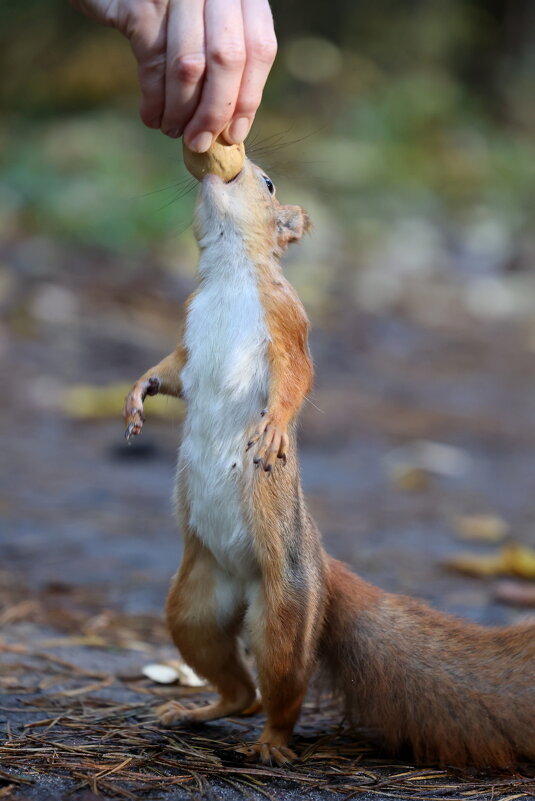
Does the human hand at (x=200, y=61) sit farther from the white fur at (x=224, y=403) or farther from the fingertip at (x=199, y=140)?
the white fur at (x=224, y=403)

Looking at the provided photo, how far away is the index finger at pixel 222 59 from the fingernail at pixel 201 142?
0.19 feet

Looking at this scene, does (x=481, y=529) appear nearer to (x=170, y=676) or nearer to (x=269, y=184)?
(x=170, y=676)

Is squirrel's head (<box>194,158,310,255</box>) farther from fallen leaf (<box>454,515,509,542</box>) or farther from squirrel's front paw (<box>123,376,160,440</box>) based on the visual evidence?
fallen leaf (<box>454,515,509,542</box>)

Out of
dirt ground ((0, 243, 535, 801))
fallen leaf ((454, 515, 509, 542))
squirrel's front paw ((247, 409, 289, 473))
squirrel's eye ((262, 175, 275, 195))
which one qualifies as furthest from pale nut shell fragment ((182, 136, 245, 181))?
fallen leaf ((454, 515, 509, 542))

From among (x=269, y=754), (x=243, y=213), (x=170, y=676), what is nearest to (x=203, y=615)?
(x=269, y=754)

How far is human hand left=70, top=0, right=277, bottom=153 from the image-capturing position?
251 centimetres

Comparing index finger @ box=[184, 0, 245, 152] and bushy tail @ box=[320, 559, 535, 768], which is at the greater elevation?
index finger @ box=[184, 0, 245, 152]

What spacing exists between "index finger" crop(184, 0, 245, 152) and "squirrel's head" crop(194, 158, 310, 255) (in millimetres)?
291

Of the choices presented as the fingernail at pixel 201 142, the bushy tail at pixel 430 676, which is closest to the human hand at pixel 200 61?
the fingernail at pixel 201 142

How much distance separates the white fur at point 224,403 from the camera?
2.71 m

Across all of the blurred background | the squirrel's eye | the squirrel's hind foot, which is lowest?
the squirrel's hind foot

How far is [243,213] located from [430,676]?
1.30 meters

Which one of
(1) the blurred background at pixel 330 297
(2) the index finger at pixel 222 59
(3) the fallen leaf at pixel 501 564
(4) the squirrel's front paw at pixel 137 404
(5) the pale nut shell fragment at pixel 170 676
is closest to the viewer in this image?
(2) the index finger at pixel 222 59

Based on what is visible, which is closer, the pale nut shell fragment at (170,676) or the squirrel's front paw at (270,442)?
the squirrel's front paw at (270,442)
